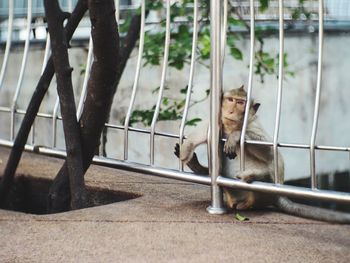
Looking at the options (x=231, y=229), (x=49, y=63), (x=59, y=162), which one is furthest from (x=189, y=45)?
(x=231, y=229)

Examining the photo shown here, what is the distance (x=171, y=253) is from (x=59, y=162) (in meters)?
2.04

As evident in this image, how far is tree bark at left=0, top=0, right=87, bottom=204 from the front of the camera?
378 centimetres

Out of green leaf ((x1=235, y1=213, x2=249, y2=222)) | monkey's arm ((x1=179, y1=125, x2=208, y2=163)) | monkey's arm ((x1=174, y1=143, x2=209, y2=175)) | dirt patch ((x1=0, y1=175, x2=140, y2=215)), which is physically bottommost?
dirt patch ((x1=0, y1=175, x2=140, y2=215))

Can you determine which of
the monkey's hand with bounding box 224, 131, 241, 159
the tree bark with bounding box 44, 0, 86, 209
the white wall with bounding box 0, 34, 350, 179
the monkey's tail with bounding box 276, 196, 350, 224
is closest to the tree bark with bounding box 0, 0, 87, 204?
the tree bark with bounding box 44, 0, 86, 209

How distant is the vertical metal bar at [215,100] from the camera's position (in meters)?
3.46

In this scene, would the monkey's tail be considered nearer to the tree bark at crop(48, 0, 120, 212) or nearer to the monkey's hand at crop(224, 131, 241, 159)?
the monkey's hand at crop(224, 131, 241, 159)

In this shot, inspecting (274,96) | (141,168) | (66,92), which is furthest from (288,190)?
(274,96)

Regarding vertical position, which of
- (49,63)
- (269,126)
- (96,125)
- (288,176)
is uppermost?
(49,63)

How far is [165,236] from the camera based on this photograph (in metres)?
3.09

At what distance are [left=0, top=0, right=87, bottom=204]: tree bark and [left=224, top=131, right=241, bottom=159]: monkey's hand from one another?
36.0 inches

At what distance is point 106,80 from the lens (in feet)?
11.5

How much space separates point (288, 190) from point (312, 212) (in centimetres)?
30

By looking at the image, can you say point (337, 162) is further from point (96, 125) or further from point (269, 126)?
point (96, 125)

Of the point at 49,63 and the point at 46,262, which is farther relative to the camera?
the point at 49,63
